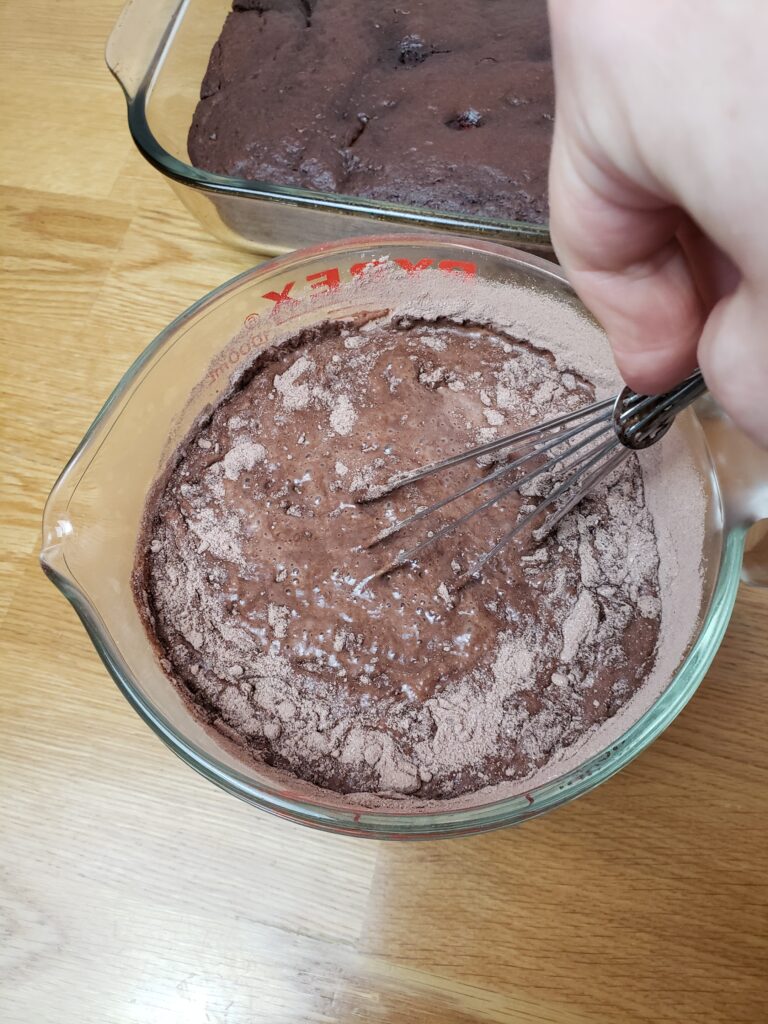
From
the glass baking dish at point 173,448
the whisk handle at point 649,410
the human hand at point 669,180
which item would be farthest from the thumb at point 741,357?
the glass baking dish at point 173,448

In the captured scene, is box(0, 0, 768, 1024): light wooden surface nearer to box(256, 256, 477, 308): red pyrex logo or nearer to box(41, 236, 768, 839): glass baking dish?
box(41, 236, 768, 839): glass baking dish

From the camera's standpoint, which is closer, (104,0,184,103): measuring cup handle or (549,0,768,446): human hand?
(549,0,768,446): human hand

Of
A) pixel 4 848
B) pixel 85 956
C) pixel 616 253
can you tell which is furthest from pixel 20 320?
pixel 616 253

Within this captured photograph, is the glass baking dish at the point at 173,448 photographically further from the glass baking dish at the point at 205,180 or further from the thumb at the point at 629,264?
the thumb at the point at 629,264

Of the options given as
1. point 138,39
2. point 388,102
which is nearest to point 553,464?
point 388,102

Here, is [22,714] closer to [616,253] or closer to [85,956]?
[85,956]

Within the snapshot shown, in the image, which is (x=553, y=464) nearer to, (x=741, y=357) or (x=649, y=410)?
(x=649, y=410)

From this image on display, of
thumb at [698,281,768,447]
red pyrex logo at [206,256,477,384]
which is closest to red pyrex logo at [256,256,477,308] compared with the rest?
red pyrex logo at [206,256,477,384]
